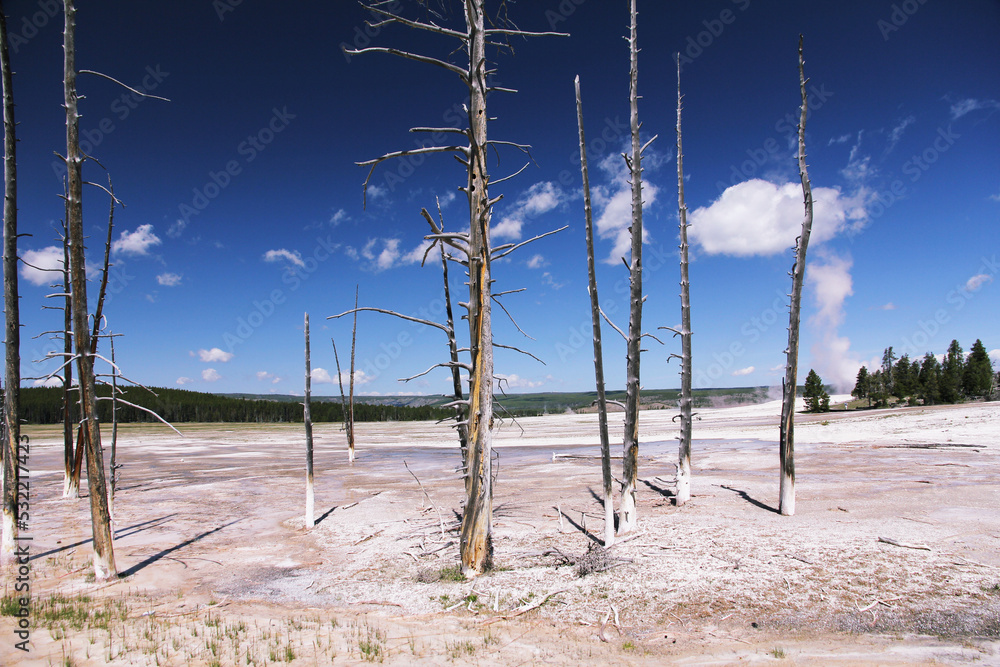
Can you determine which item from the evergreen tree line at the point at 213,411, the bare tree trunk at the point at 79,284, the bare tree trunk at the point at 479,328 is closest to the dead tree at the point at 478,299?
the bare tree trunk at the point at 479,328

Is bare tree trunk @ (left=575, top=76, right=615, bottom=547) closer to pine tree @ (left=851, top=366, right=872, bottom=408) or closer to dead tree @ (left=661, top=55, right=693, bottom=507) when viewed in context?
dead tree @ (left=661, top=55, right=693, bottom=507)

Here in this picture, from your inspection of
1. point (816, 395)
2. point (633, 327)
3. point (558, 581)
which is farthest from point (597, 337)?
point (816, 395)

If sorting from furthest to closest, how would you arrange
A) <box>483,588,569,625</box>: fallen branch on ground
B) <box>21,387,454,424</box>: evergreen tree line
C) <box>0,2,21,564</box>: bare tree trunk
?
<box>21,387,454,424</box>: evergreen tree line
<box>0,2,21,564</box>: bare tree trunk
<box>483,588,569,625</box>: fallen branch on ground

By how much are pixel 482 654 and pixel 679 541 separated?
204 inches

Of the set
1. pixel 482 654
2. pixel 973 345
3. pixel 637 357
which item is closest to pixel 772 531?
pixel 637 357

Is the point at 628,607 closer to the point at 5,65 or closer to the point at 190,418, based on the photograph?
the point at 5,65

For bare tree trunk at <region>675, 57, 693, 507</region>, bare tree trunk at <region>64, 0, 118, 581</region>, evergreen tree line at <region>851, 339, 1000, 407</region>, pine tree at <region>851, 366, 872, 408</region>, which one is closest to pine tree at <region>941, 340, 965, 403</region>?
evergreen tree line at <region>851, 339, 1000, 407</region>

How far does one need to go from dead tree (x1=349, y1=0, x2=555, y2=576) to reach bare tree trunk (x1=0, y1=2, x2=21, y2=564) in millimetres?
9360

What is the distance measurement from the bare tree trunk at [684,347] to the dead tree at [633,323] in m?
2.83

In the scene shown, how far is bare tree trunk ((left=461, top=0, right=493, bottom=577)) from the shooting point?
27.8 ft

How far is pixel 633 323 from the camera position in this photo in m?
10.9

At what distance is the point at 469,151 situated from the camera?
8.56m

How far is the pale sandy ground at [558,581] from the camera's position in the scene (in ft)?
20.4

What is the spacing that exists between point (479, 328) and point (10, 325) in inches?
423
